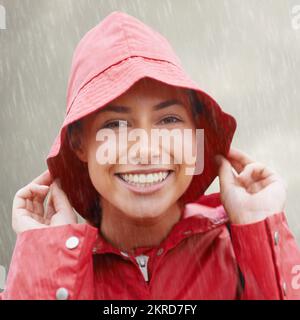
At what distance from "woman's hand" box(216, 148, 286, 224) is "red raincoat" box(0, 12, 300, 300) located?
59mm

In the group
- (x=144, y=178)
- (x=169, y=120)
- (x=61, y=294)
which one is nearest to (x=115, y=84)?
(x=169, y=120)

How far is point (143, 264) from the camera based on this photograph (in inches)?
91.4

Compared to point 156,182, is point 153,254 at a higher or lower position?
lower

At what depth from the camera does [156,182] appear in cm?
225

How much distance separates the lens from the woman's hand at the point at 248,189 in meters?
2.28

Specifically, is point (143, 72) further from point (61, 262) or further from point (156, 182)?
point (61, 262)

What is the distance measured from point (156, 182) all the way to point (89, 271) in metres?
0.41

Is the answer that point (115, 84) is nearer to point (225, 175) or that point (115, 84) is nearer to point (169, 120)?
point (169, 120)

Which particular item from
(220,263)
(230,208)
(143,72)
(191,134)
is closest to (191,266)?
(220,263)

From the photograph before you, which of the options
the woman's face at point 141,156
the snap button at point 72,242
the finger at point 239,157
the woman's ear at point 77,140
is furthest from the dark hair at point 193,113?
the snap button at point 72,242

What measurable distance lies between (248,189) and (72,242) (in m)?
0.76

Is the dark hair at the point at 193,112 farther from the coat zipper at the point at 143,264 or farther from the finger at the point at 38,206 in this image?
the coat zipper at the point at 143,264

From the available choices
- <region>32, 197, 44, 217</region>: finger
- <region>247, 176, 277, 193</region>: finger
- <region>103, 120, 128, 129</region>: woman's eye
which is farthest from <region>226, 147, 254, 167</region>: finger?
<region>32, 197, 44, 217</region>: finger
